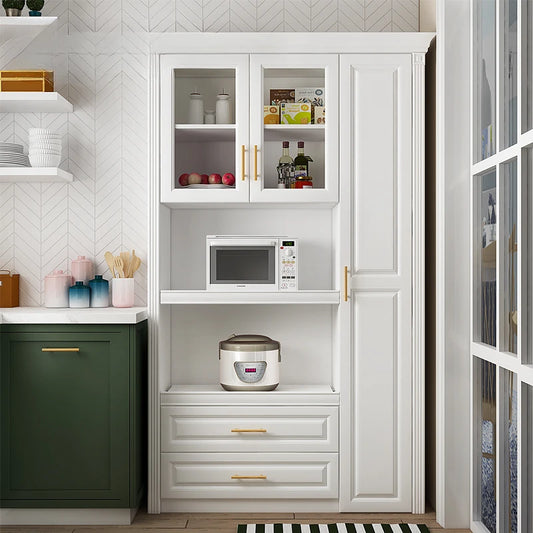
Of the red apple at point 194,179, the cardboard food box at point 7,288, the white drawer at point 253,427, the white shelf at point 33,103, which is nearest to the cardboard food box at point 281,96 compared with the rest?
the red apple at point 194,179

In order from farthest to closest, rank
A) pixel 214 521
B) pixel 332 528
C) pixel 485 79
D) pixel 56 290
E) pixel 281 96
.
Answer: pixel 56 290, pixel 281 96, pixel 214 521, pixel 332 528, pixel 485 79

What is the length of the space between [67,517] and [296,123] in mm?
2101

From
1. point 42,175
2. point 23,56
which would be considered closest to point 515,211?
point 42,175

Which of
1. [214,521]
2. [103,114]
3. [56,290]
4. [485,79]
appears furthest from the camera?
[103,114]

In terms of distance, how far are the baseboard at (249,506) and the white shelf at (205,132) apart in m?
1.73

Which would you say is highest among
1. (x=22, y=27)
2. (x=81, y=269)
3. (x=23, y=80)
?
(x=22, y=27)

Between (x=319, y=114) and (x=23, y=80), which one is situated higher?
(x=23, y=80)

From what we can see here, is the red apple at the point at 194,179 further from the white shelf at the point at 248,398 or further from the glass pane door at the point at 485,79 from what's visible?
the glass pane door at the point at 485,79

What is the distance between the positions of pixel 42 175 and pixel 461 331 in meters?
2.08

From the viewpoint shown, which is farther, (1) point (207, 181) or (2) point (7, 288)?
(2) point (7, 288)

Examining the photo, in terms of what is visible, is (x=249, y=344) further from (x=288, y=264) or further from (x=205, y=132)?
(x=205, y=132)

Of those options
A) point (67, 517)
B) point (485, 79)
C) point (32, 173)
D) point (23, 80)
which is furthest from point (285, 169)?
point (67, 517)

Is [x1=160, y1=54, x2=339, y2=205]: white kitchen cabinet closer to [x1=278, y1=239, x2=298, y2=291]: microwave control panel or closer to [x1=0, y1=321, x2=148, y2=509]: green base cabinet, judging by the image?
[x1=278, y1=239, x2=298, y2=291]: microwave control panel

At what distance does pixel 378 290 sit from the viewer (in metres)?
2.99
